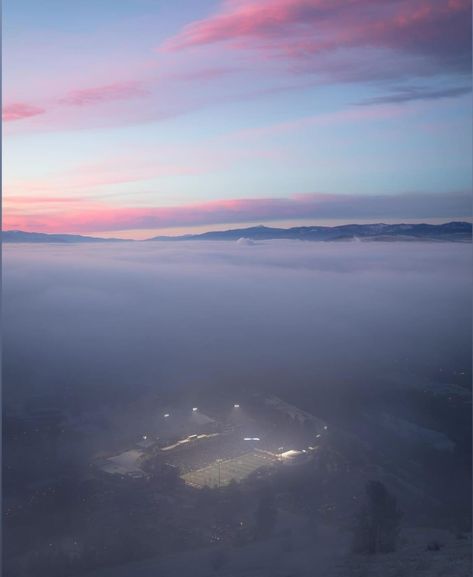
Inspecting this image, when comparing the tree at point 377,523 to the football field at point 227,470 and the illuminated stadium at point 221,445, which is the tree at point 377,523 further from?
the football field at point 227,470

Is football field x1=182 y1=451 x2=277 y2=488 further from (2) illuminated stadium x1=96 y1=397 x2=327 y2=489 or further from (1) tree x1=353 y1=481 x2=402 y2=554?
(1) tree x1=353 y1=481 x2=402 y2=554

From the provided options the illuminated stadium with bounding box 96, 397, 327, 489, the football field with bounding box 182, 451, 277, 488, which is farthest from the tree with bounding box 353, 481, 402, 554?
the football field with bounding box 182, 451, 277, 488

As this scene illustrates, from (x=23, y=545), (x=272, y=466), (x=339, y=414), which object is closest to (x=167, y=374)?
(x=339, y=414)

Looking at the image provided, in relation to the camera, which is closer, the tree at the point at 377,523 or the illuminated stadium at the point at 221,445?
the tree at the point at 377,523

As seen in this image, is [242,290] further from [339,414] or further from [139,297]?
[339,414]

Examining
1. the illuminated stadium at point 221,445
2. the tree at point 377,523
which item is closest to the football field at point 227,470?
the illuminated stadium at point 221,445

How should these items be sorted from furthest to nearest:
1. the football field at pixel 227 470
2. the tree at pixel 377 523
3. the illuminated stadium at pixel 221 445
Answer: the illuminated stadium at pixel 221 445 < the football field at pixel 227 470 < the tree at pixel 377 523

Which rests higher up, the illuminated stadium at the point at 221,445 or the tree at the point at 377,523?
the illuminated stadium at the point at 221,445

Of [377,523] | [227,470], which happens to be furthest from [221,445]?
[377,523]
